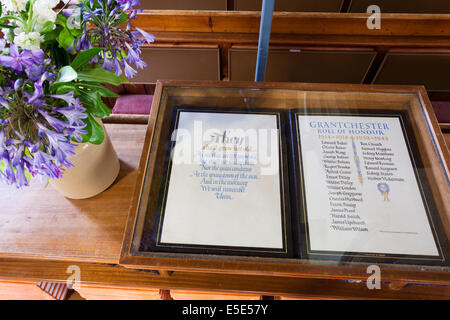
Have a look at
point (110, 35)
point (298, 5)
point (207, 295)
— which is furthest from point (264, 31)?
point (298, 5)

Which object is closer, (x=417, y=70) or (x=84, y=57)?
(x=84, y=57)

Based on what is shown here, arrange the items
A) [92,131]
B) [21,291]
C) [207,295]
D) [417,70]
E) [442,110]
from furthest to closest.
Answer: [442,110]
[417,70]
[21,291]
[207,295]
[92,131]

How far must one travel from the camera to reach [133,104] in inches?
57.8

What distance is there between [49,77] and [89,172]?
0.27 m

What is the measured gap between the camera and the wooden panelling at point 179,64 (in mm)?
1235

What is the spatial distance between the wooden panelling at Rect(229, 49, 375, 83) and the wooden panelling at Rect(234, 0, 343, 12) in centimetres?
45

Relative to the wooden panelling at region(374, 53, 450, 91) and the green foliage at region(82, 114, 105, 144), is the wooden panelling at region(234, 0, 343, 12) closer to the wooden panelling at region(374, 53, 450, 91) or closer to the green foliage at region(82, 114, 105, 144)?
the wooden panelling at region(374, 53, 450, 91)

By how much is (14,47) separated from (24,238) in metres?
0.47

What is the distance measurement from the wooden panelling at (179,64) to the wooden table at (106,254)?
0.50 meters

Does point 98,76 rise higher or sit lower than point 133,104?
lower

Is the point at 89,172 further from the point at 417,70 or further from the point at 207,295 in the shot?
the point at 417,70

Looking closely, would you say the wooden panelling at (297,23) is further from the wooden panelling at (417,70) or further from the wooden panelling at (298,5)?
the wooden panelling at (298,5)

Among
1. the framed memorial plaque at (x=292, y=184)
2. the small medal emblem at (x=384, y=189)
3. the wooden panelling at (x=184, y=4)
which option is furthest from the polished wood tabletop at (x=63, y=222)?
the wooden panelling at (x=184, y=4)
